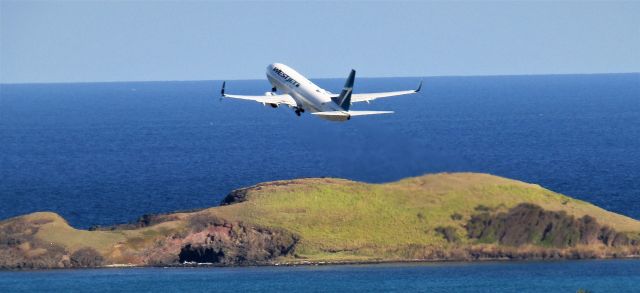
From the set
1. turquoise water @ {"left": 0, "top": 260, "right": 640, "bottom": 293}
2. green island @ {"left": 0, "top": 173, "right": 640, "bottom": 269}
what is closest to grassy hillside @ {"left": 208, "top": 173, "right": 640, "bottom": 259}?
green island @ {"left": 0, "top": 173, "right": 640, "bottom": 269}

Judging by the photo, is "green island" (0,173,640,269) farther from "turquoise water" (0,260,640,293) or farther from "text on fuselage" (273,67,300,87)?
"text on fuselage" (273,67,300,87)

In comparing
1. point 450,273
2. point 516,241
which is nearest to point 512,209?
point 516,241

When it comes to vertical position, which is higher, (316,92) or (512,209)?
(316,92)

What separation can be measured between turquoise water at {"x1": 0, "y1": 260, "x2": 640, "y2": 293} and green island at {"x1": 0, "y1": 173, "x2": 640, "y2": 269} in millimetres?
2936

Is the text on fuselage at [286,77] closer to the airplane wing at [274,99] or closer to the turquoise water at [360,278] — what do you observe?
the airplane wing at [274,99]

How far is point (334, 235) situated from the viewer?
181 m

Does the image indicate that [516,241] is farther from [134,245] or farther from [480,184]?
[134,245]

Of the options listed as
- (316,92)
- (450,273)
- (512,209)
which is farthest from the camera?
(512,209)

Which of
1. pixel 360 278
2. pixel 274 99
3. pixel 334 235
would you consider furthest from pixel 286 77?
pixel 334 235

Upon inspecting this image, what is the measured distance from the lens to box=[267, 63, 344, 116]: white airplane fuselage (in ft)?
489

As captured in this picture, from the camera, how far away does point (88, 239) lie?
7067 inches

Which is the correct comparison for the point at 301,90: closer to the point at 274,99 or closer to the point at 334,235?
the point at 274,99

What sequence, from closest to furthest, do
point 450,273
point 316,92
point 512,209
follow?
point 316,92
point 450,273
point 512,209

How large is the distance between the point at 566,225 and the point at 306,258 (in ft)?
104
